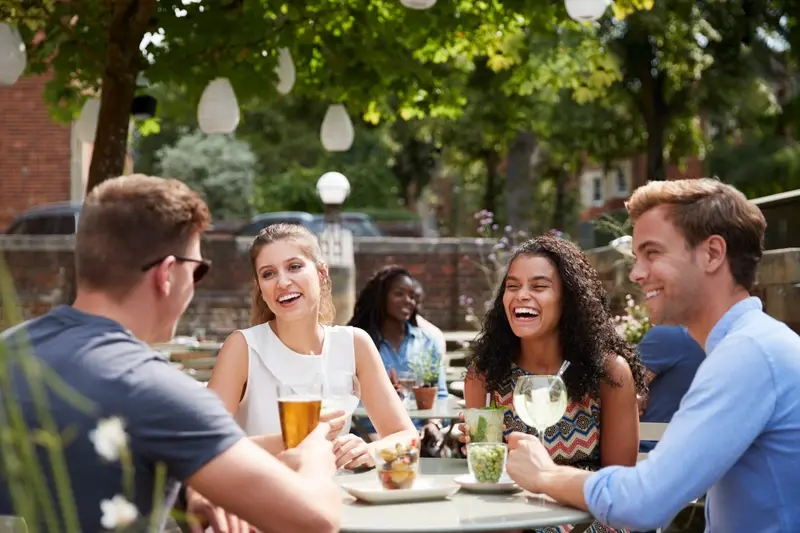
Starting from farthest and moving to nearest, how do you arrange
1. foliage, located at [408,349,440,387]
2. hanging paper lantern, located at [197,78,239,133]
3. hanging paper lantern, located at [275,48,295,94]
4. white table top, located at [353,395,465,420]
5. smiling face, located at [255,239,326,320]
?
hanging paper lantern, located at [275,48,295,94]
hanging paper lantern, located at [197,78,239,133]
foliage, located at [408,349,440,387]
white table top, located at [353,395,465,420]
smiling face, located at [255,239,326,320]

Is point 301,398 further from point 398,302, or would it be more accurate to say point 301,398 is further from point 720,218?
point 398,302

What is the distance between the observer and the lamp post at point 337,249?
1335 centimetres

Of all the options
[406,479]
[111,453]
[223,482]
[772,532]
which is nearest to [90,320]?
[223,482]

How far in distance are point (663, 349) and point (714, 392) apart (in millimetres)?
2902

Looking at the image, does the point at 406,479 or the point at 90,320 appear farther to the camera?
the point at 406,479

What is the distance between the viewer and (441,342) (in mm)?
7445

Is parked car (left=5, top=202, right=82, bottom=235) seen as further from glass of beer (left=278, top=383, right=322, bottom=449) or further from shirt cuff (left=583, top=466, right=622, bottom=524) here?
shirt cuff (left=583, top=466, right=622, bottom=524)

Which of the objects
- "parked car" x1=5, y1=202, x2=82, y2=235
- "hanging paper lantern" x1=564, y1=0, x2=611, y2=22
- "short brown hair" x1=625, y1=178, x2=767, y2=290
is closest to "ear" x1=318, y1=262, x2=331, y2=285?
"short brown hair" x1=625, y1=178, x2=767, y2=290

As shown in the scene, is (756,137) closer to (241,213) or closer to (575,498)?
(241,213)

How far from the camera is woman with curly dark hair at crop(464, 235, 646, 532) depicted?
143 inches

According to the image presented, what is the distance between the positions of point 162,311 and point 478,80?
17.0 meters

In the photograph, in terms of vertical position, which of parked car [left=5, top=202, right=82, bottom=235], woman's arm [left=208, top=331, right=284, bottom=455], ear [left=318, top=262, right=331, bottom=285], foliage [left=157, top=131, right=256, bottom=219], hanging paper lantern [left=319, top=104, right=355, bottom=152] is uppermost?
foliage [left=157, top=131, right=256, bottom=219]

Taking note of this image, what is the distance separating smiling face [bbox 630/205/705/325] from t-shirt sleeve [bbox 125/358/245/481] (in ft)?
3.46

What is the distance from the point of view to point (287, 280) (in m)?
4.00
